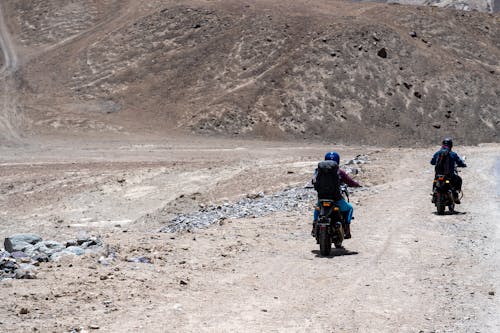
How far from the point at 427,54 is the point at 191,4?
21.7 meters

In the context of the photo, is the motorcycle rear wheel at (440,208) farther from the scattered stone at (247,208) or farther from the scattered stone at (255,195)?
the scattered stone at (255,195)

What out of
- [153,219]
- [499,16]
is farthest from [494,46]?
[153,219]

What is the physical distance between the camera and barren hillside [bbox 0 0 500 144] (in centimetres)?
5506

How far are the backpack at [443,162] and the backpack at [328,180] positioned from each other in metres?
5.50

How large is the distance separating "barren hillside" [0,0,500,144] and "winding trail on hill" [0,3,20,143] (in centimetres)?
93

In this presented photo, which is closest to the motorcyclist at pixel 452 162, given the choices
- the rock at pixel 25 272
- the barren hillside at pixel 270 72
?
the rock at pixel 25 272

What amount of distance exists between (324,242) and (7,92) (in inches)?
2032

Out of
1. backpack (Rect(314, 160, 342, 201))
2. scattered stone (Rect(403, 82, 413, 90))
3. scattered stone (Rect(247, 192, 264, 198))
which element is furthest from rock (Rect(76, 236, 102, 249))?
scattered stone (Rect(403, 82, 413, 90))

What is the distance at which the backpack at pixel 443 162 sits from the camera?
17.5m

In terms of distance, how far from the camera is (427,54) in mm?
62938

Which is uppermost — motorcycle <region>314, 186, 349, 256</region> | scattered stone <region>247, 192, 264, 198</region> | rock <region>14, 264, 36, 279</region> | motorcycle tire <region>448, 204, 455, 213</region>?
motorcycle <region>314, 186, 349, 256</region>

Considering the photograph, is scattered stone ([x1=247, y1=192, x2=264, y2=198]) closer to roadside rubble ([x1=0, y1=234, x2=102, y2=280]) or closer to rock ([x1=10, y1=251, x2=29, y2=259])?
roadside rubble ([x1=0, y1=234, x2=102, y2=280])

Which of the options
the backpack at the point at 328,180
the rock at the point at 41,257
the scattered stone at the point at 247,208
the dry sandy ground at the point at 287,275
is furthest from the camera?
the scattered stone at the point at 247,208

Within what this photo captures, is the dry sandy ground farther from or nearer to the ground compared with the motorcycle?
nearer to the ground
